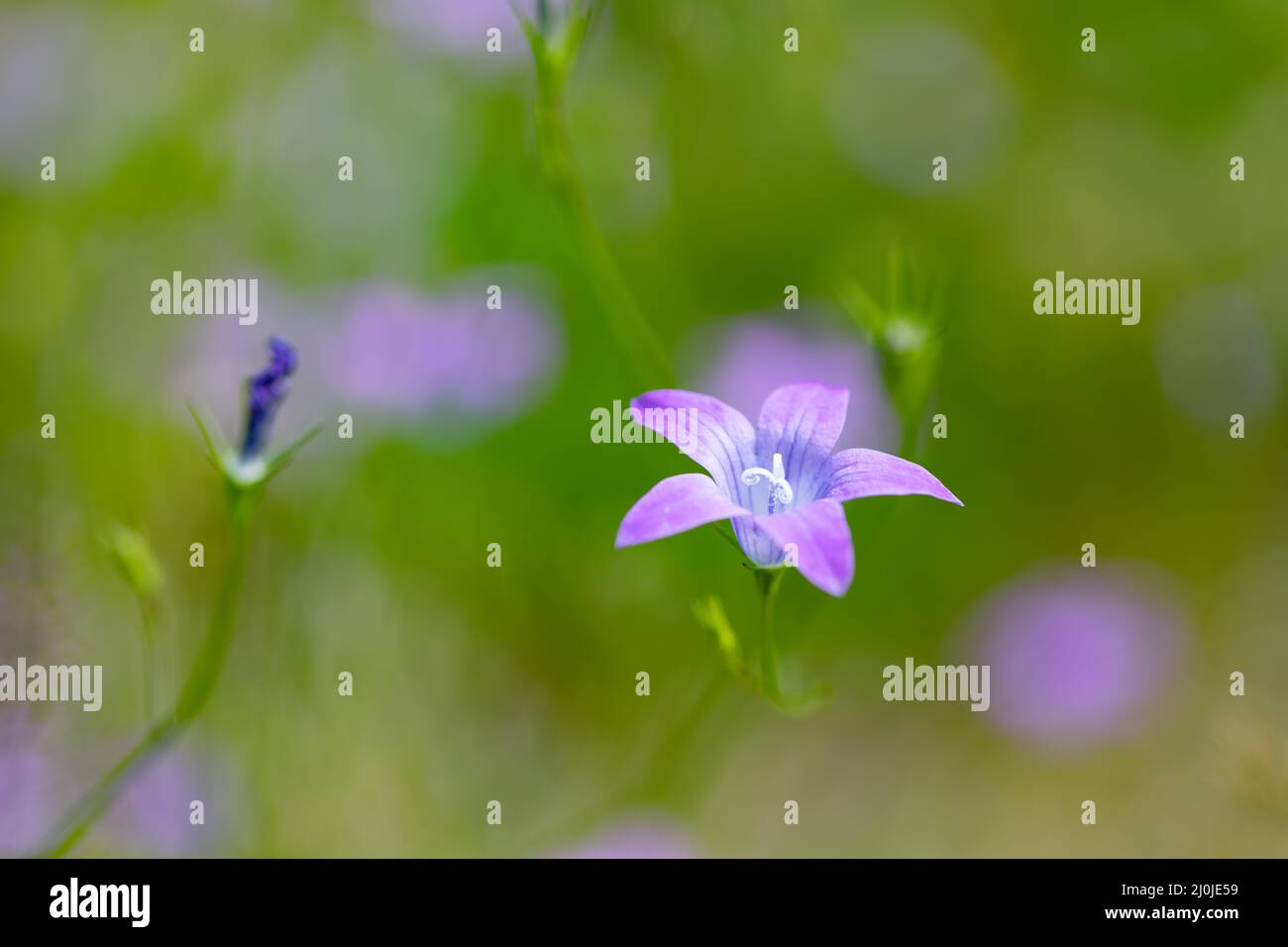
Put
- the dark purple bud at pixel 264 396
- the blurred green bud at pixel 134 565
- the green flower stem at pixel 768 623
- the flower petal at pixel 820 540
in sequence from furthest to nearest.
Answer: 1. the dark purple bud at pixel 264 396
2. the blurred green bud at pixel 134 565
3. the green flower stem at pixel 768 623
4. the flower petal at pixel 820 540

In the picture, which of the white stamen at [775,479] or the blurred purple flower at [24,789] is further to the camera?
the blurred purple flower at [24,789]

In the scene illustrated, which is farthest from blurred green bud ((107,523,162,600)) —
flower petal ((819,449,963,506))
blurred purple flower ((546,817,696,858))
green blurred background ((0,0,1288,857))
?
blurred purple flower ((546,817,696,858))

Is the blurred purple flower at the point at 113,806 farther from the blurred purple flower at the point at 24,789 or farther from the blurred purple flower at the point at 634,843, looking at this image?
the blurred purple flower at the point at 634,843

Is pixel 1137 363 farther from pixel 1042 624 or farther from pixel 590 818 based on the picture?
pixel 590 818

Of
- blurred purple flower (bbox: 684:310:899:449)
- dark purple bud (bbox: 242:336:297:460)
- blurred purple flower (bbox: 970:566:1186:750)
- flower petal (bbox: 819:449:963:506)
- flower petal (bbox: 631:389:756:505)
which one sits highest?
blurred purple flower (bbox: 684:310:899:449)

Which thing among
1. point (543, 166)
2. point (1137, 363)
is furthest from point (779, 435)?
point (1137, 363)

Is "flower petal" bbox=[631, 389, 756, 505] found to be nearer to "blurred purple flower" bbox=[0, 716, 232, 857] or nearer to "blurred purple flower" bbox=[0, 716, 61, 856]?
"blurred purple flower" bbox=[0, 716, 232, 857]

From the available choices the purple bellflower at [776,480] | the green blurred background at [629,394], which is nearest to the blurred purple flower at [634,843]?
the green blurred background at [629,394]

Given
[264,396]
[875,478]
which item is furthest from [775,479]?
[264,396]
